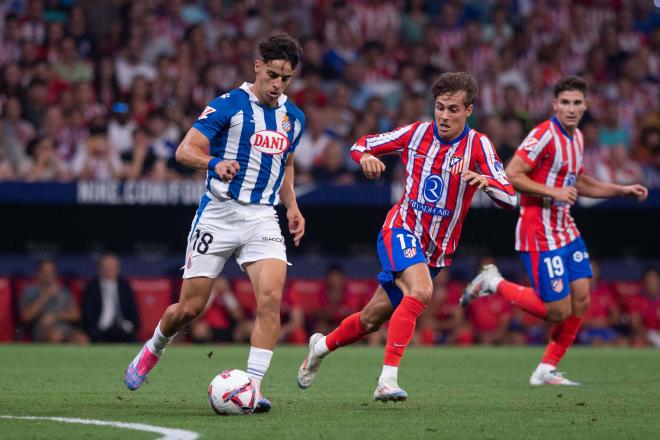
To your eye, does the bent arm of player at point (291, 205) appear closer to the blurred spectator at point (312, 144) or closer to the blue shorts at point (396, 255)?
the blue shorts at point (396, 255)

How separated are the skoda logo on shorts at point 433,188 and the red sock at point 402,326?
0.75 m

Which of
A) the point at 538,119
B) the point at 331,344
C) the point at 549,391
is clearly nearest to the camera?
the point at 331,344

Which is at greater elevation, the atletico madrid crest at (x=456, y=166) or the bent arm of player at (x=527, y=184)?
the atletico madrid crest at (x=456, y=166)

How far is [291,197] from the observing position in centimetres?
754

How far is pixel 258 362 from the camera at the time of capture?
22.2 ft

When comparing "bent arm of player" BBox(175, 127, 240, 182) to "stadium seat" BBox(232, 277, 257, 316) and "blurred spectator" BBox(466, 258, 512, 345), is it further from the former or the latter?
"blurred spectator" BBox(466, 258, 512, 345)

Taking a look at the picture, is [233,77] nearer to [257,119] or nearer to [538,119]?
[538,119]

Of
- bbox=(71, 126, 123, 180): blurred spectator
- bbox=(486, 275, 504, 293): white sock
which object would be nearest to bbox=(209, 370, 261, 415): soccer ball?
bbox=(486, 275, 504, 293): white sock

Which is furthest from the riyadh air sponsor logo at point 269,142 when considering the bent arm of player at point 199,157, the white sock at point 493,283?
the white sock at point 493,283

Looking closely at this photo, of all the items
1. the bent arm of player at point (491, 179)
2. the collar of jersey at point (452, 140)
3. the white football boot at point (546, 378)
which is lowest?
the white football boot at point (546, 378)

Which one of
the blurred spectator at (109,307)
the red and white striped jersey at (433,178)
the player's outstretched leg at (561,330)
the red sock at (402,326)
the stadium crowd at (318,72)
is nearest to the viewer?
the red sock at (402,326)

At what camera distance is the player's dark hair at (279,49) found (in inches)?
276

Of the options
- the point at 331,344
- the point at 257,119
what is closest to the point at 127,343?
the point at 331,344

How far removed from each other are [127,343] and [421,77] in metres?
6.34
